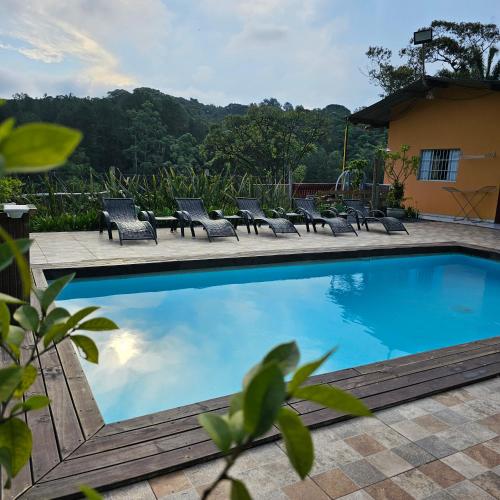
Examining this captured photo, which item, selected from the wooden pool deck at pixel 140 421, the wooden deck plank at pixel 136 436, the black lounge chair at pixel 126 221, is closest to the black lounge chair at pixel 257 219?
the black lounge chair at pixel 126 221

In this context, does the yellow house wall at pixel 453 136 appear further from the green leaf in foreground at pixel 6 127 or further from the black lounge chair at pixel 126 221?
the green leaf in foreground at pixel 6 127

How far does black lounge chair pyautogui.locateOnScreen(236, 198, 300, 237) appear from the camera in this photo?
31.2 feet

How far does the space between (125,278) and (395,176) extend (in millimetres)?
11499

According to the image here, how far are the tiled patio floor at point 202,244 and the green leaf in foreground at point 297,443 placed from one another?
20.7ft

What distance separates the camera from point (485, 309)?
21.2ft

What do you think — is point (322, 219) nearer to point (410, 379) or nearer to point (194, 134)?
point (410, 379)

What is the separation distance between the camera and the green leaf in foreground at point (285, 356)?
0.58 metres

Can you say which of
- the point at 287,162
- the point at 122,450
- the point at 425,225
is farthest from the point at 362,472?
the point at 287,162

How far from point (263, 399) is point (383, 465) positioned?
210 cm

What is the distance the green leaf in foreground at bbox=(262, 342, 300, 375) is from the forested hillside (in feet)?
91.9

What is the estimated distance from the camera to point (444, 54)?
2598 centimetres

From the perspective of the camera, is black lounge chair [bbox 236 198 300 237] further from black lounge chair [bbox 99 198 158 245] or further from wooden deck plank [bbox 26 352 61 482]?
wooden deck plank [bbox 26 352 61 482]

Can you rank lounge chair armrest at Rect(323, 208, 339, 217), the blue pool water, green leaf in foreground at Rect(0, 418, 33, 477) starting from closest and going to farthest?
green leaf in foreground at Rect(0, 418, 33, 477) → the blue pool water → lounge chair armrest at Rect(323, 208, 339, 217)

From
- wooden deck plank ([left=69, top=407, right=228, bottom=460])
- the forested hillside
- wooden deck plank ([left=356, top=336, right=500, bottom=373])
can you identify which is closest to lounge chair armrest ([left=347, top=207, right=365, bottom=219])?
wooden deck plank ([left=356, top=336, right=500, bottom=373])
